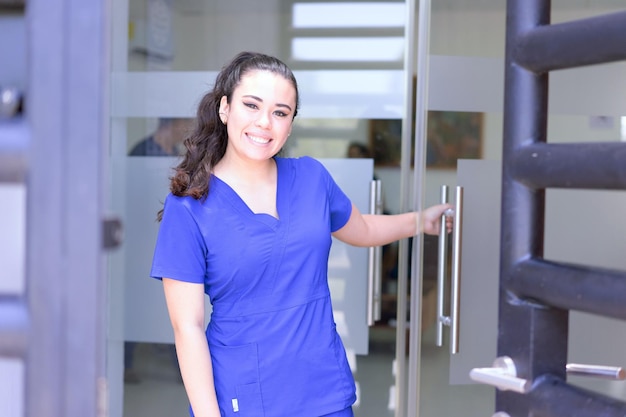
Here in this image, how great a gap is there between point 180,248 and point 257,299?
203 mm

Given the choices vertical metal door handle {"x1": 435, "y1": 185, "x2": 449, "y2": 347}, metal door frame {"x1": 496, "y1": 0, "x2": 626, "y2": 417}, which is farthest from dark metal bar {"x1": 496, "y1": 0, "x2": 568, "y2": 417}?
vertical metal door handle {"x1": 435, "y1": 185, "x2": 449, "y2": 347}

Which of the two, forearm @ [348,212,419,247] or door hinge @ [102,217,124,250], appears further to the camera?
forearm @ [348,212,419,247]

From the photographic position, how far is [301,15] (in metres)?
3.07

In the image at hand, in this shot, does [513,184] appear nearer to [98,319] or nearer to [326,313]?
[98,319]

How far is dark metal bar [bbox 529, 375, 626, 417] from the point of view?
2.99 ft

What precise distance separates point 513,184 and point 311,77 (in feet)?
6.42

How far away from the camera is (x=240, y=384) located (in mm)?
1679

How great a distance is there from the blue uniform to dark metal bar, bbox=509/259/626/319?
A: 72cm

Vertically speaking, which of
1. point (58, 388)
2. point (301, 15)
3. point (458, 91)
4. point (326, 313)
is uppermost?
point (301, 15)

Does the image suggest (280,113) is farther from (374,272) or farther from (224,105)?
(374,272)

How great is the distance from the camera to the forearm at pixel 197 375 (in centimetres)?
164

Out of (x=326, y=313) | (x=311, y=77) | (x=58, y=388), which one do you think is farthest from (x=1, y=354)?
(x=311, y=77)

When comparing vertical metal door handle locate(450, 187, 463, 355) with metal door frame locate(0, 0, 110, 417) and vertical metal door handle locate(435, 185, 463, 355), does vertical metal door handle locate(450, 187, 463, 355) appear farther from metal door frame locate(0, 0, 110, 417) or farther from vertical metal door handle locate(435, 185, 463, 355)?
metal door frame locate(0, 0, 110, 417)

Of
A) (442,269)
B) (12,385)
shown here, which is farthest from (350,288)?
(12,385)
